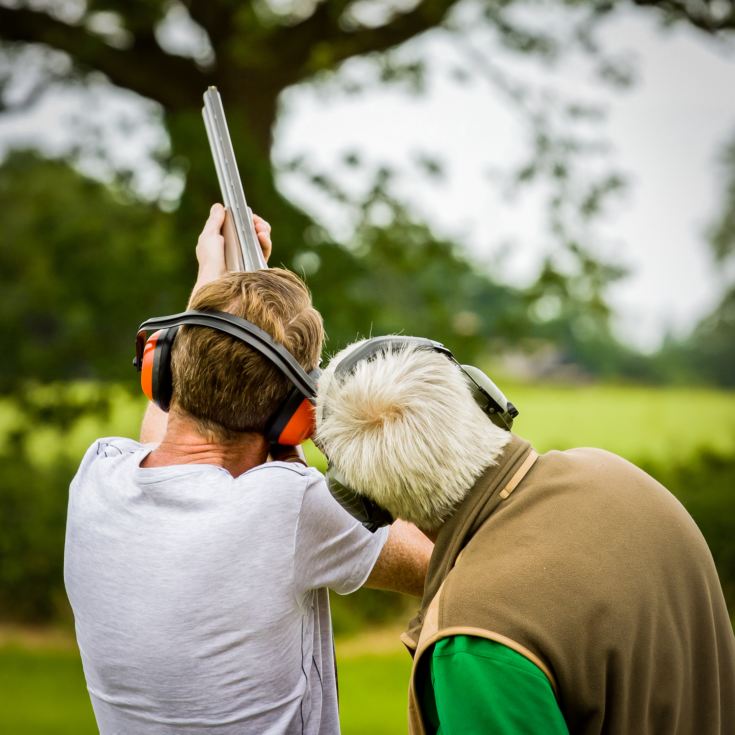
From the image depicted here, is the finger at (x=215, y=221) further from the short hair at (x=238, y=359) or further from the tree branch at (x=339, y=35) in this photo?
the tree branch at (x=339, y=35)

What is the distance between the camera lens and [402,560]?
1709 mm

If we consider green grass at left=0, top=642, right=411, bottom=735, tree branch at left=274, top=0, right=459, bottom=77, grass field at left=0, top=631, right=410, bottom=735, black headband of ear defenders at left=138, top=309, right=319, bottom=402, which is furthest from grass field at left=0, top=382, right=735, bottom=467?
black headband of ear defenders at left=138, top=309, right=319, bottom=402

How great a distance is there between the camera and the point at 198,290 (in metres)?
1.77

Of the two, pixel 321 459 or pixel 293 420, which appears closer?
pixel 293 420

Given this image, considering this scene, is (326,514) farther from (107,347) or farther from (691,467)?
(691,467)

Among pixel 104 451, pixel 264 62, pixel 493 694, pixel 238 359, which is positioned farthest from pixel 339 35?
pixel 493 694

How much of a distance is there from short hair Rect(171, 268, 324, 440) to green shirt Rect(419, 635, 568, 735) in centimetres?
57

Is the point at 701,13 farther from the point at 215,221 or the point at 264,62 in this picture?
the point at 215,221

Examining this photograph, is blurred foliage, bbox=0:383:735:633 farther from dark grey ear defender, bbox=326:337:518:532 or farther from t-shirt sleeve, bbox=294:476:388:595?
dark grey ear defender, bbox=326:337:518:532

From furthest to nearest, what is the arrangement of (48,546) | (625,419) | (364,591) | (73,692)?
(625,419)
(364,591)
(48,546)
(73,692)

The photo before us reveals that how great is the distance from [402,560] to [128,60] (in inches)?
285

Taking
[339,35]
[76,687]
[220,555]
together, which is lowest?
[76,687]

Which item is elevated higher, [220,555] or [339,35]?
[339,35]

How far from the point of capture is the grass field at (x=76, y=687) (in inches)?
243
